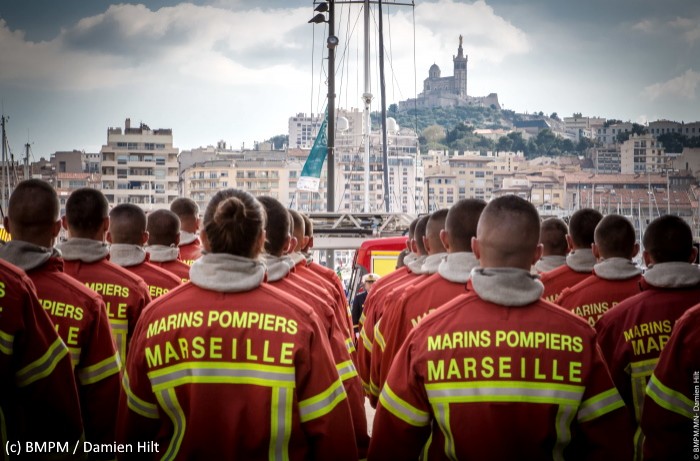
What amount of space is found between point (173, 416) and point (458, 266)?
2127 mm

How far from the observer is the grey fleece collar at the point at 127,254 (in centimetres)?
625

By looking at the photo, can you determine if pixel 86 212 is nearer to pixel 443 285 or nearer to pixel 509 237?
pixel 443 285

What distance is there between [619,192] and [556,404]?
327 ft

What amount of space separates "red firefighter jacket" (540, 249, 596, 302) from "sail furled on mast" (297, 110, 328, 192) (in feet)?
58.4

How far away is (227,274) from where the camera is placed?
3.48m

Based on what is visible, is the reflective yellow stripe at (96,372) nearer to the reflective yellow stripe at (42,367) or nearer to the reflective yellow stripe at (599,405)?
the reflective yellow stripe at (42,367)

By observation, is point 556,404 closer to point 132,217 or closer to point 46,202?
point 46,202

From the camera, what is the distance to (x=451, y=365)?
3.48 meters

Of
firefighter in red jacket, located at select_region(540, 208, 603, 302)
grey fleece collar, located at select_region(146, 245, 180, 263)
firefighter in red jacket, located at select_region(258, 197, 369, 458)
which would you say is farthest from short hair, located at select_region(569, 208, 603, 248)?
grey fleece collar, located at select_region(146, 245, 180, 263)

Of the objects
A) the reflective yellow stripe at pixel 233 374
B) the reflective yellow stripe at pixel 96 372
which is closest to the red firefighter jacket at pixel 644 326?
the reflective yellow stripe at pixel 233 374

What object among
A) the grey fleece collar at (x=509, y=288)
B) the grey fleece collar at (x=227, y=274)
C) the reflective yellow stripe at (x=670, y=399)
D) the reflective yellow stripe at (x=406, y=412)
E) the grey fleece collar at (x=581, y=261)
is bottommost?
the reflective yellow stripe at (x=670, y=399)

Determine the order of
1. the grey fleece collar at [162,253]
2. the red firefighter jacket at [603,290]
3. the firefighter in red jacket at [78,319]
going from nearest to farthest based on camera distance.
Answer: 1. the firefighter in red jacket at [78,319]
2. the red firefighter jacket at [603,290]
3. the grey fleece collar at [162,253]

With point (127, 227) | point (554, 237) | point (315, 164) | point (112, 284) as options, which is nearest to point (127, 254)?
point (127, 227)

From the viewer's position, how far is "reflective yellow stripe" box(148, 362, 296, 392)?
11.2 feet
